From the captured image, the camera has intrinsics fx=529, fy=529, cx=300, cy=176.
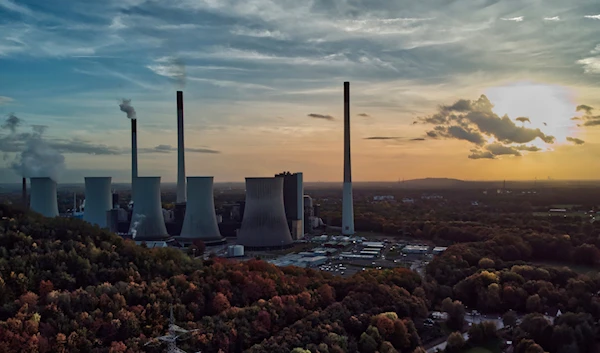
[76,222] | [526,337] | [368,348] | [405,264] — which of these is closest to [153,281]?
[76,222]

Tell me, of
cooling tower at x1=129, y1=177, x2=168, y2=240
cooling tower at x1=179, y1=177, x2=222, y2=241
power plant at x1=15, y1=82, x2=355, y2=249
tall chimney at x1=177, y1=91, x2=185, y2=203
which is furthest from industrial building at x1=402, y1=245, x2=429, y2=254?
tall chimney at x1=177, y1=91, x2=185, y2=203

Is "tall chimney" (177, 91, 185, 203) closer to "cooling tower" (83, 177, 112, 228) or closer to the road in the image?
"cooling tower" (83, 177, 112, 228)

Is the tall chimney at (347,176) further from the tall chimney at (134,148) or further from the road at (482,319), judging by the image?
the road at (482,319)

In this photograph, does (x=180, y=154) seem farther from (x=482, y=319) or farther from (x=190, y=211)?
(x=482, y=319)

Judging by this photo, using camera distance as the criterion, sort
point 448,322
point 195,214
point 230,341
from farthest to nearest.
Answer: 1. point 195,214
2. point 448,322
3. point 230,341

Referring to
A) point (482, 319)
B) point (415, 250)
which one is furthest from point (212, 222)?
point (482, 319)

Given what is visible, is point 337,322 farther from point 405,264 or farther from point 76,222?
point 405,264

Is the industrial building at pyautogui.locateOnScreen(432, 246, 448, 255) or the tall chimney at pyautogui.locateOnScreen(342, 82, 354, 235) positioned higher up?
the tall chimney at pyautogui.locateOnScreen(342, 82, 354, 235)
